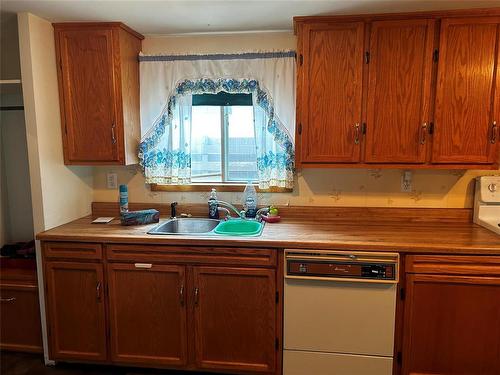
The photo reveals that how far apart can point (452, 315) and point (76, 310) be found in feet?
7.25

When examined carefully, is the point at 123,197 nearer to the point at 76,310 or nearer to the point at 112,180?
the point at 112,180

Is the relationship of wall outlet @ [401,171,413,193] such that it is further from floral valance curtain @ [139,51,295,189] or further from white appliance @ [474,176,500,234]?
floral valance curtain @ [139,51,295,189]

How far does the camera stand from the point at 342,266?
1.88 meters

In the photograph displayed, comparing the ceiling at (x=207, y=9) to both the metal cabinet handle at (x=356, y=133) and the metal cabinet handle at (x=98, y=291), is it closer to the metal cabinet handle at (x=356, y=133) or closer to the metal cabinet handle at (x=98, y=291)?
the metal cabinet handle at (x=356, y=133)

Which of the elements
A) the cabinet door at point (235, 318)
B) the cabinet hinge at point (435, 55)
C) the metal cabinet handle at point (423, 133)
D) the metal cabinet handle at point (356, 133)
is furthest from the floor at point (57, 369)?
the cabinet hinge at point (435, 55)

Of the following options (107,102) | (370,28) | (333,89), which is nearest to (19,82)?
(107,102)

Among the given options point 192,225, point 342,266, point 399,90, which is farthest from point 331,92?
point 192,225

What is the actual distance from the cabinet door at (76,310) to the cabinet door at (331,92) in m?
1.55

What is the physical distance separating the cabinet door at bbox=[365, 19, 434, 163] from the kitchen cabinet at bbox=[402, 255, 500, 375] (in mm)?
666

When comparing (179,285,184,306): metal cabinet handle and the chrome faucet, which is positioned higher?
the chrome faucet

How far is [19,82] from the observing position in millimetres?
2102

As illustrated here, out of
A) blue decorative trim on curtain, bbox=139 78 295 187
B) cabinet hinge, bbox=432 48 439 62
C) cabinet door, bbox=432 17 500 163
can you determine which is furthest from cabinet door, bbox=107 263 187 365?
cabinet hinge, bbox=432 48 439 62

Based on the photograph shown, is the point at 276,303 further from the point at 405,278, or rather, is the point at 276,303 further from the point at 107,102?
the point at 107,102

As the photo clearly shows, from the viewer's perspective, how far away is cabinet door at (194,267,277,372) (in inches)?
79.0
